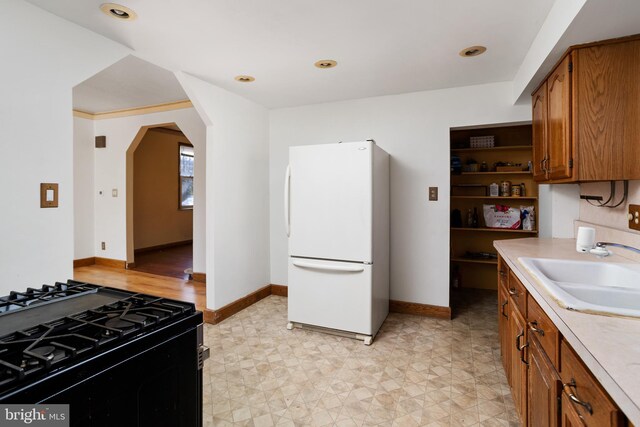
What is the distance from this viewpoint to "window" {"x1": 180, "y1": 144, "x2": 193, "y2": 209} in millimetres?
7089

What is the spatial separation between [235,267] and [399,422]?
2111mm

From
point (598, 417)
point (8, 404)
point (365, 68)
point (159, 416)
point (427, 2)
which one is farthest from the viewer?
point (365, 68)

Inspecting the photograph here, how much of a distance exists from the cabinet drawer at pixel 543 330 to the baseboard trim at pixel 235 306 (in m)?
2.53

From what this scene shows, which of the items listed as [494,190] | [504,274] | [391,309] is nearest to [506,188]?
[494,190]

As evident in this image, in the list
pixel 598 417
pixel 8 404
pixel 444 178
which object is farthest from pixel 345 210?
pixel 8 404

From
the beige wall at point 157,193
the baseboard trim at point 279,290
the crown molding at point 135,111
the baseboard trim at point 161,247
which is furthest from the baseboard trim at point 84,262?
the baseboard trim at point 279,290

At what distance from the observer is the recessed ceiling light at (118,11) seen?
1.79 metres

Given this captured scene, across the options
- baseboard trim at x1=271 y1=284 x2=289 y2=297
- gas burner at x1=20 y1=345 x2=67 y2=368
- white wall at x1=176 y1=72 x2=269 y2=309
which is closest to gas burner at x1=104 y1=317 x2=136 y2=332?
gas burner at x1=20 y1=345 x2=67 y2=368

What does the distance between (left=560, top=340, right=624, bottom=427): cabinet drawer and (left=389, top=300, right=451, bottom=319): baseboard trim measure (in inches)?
88.8

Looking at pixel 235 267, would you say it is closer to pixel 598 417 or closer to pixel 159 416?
pixel 159 416

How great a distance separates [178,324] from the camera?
1.03 m

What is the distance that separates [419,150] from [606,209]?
1.54 m

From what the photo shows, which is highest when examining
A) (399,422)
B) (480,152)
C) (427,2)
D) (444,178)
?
(427,2)

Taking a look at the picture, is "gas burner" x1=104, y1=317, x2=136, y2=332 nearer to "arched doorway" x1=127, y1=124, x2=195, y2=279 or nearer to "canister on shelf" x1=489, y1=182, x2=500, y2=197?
"canister on shelf" x1=489, y1=182, x2=500, y2=197
